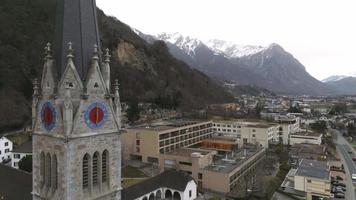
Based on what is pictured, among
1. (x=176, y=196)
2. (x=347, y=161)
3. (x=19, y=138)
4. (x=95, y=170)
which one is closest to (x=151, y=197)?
(x=176, y=196)

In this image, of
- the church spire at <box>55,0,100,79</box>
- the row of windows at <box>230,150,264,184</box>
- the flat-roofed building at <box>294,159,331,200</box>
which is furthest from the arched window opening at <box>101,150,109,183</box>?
the flat-roofed building at <box>294,159,331,200</box>

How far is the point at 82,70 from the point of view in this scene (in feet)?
42.4

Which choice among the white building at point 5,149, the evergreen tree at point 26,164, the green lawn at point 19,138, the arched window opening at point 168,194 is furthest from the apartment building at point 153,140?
the evergreen tree at point 26,164

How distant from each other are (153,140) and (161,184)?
61.0 feet

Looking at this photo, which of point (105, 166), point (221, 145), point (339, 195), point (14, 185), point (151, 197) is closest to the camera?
point (105, 166)

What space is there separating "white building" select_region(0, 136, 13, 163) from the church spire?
42.4 m

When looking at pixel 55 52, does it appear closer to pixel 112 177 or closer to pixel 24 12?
pixel 112 177

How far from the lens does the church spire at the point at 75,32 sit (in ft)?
41.8

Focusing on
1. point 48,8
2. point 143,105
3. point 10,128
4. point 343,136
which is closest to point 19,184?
point 10,128

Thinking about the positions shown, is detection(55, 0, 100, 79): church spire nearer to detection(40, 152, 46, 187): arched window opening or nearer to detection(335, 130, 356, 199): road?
detection(40, 152, 46, 187): arched window opening

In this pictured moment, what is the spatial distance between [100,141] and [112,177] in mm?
1867

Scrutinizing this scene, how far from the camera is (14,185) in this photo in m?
23.3

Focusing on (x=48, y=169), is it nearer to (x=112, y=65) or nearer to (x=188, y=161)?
(x=188, y=161)

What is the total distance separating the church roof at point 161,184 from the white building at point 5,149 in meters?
24.7
